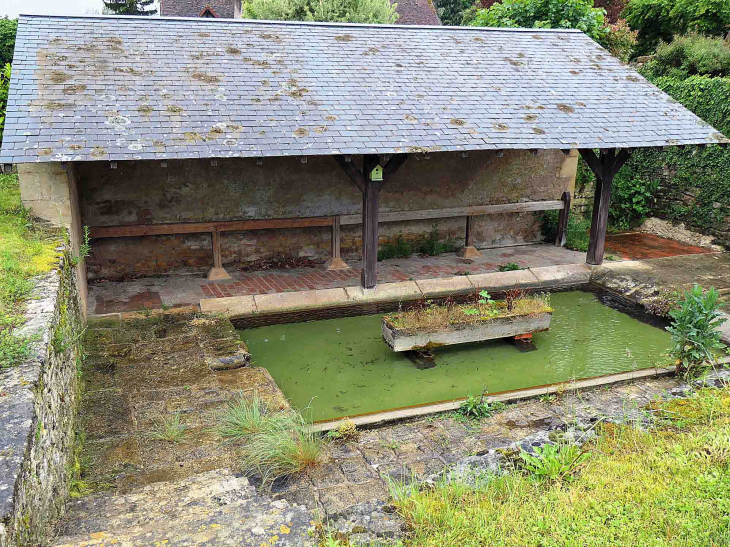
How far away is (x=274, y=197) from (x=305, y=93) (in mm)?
1826

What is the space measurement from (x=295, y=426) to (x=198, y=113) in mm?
4374

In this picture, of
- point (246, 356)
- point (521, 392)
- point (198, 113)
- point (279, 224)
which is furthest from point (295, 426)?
point (279, 224)

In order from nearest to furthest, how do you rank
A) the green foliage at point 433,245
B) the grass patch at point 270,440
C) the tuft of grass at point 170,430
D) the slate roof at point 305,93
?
the grass patch at point 270,440 < the tuft of grass at point 170,430 < the slate roof at point 305,93 < the green foliage at point 433,245

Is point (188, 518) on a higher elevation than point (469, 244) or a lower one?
higher

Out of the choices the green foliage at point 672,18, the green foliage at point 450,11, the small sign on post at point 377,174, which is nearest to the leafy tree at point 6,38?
the small sign on post at point 377,174

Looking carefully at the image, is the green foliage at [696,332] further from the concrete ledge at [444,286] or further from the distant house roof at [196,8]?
the distant house roof at [196,8]

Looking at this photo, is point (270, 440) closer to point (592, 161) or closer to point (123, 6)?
point (592, 161)

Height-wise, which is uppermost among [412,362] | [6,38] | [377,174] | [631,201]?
[6,38]

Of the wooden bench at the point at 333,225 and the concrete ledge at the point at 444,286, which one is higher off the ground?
the wooden bench at the point at 333,225

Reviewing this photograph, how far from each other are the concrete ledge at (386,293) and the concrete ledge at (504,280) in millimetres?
969

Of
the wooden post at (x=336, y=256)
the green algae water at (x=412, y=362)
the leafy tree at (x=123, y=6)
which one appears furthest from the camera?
the leafy tree at (x=123, y=6)

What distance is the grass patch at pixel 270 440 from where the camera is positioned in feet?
13.0

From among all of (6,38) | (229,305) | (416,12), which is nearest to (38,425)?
(229,305)

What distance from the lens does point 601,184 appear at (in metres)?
8.82
